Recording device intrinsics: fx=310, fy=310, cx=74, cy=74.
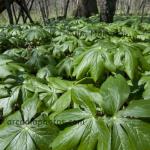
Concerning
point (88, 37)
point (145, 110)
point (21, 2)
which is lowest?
point (21, 2)

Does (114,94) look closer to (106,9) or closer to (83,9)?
(106,9)

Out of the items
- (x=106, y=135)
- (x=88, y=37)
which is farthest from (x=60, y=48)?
(x=106, y=135)

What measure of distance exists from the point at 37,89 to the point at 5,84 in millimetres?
200

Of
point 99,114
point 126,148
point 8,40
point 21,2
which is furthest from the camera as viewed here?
point 21,2

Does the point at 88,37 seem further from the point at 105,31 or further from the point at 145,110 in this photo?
the point at 145,110

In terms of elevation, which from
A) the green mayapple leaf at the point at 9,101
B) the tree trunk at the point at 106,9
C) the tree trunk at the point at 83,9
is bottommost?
the tree trunk at the point at 83,9

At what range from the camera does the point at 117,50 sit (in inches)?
61.6

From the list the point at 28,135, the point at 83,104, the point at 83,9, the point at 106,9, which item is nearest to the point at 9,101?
the point at 28,135

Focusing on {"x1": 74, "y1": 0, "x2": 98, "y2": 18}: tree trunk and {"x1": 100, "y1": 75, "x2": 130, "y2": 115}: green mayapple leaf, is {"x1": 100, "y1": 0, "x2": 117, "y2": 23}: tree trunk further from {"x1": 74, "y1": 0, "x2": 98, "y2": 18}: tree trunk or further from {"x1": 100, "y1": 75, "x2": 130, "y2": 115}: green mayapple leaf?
{"x1": 74, "y1": 0, "x2": 98, "y2": 18}: tree trunk

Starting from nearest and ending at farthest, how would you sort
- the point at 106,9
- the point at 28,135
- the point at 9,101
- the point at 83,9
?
the point at 28,135 → the point at 9,101 → the point at 106,9 → the point at 83,9

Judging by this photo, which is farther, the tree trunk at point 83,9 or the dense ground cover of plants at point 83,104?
the tree trunk at point 83,9

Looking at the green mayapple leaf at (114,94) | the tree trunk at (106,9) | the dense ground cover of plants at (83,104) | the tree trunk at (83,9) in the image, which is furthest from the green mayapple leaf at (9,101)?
the tree trunk at (83,9)

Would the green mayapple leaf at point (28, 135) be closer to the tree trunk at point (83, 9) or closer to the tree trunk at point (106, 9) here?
the tree trunk at point (106, 9)

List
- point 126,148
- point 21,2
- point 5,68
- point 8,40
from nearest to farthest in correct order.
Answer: point 126,148
point 5,68
point 8,40
point 21,2
